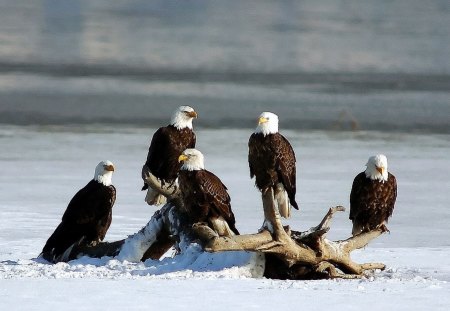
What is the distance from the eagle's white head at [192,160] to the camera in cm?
820

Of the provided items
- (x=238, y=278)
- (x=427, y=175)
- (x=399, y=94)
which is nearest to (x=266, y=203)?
(x=238, y=278)

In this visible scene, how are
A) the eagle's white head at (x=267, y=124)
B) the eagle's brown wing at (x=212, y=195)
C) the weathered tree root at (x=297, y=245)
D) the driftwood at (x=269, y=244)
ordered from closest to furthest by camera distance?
the weathered tree root at (x=297, y=245)
the driftwood at (x=269, y=244)
the eagle's brown wing at (x=212, y=195)
the eagle's white head at (x=267, y=124)

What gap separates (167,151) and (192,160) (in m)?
0.68

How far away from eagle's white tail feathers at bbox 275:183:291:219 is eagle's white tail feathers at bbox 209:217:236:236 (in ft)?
3.41

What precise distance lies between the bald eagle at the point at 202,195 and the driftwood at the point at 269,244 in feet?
0.40

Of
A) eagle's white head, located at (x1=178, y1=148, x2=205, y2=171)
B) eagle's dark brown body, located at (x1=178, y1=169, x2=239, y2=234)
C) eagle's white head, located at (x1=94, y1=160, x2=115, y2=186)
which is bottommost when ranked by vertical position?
eagle's dark brown body, located at (x1=178, y1=169, x2=239, y2=234)

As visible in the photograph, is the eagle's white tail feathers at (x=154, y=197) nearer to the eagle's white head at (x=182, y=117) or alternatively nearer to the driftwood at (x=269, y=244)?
the driftwood at (x=269, y=244)

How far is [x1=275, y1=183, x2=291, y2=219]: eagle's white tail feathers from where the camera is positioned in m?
9.26

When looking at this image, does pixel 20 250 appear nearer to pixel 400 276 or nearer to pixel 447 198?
pixel 400 276

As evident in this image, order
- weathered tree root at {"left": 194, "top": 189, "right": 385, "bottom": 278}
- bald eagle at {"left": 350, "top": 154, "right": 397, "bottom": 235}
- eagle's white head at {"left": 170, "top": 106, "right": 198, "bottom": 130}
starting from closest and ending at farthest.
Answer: weathered tree root at {"left": 194, "top": 189, "right": 385, "bottom": 278} < bald eagle at {"left": 350, "top": 154, "right": 397, "bottom": 235} < eagle's white head at {"left": 170, "top": 106, "right": 198, "bottom": 130}

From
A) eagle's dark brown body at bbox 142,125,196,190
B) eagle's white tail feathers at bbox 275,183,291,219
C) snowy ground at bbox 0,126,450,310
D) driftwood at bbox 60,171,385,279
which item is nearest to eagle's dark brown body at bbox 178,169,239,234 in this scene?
driftwood at bbox 60,171,385,279

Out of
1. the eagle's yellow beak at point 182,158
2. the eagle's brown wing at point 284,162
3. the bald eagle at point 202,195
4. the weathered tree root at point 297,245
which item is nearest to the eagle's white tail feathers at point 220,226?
the bald eagle at point 202,195

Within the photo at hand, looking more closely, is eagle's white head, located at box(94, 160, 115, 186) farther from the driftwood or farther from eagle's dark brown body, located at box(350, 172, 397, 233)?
eagle's dark brown body, located at box(350, 172, 397, 233)

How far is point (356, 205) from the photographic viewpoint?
8.66m
